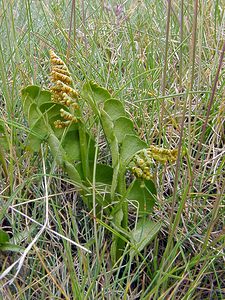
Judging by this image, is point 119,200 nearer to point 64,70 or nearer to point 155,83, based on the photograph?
point 64,70

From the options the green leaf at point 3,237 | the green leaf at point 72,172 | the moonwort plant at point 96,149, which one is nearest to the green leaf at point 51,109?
the moonwort plant at point 96,149

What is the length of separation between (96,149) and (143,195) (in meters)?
0.13

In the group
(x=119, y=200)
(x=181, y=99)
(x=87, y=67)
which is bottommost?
(x=119, y=200)

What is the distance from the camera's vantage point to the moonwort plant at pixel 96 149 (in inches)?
38.4

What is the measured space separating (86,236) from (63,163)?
0.15 m

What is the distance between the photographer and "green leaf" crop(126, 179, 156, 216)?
1013 mm

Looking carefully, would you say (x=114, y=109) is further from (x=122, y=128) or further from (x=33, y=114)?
(x=33, y=114)

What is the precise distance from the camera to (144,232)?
99cm

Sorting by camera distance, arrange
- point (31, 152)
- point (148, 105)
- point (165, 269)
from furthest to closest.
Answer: point (148, 105), point (31, 152), point (165, 269)

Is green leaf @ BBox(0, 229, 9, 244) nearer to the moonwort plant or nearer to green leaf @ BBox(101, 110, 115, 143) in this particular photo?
the moonwort plant

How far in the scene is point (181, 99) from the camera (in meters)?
1.31

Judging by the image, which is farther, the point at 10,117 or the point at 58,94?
the point at 10,117

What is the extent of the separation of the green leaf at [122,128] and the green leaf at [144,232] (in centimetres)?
17

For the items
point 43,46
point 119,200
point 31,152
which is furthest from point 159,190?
point 43,46
